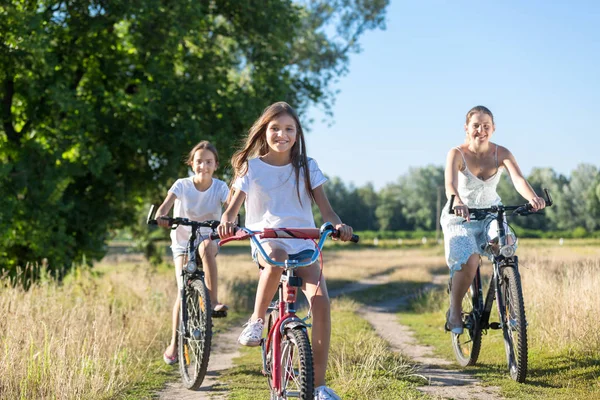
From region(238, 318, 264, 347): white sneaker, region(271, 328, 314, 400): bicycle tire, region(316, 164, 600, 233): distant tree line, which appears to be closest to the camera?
region(271, 328, 314, 400): bicycle tire

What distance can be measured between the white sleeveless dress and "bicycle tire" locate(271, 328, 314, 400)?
8.67 feet

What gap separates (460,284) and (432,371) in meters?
0.92

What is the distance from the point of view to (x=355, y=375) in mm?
5934

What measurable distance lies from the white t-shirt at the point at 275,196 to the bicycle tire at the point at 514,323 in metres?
2.12

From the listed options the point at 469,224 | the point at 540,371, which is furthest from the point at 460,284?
the point at 540,371

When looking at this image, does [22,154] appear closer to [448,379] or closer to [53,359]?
[53,359]

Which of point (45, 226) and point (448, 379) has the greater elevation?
point (45, 226)

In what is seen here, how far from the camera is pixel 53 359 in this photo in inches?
228

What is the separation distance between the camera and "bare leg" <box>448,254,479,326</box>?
20.8 ft

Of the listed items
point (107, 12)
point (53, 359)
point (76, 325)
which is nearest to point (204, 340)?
point (53, 359)

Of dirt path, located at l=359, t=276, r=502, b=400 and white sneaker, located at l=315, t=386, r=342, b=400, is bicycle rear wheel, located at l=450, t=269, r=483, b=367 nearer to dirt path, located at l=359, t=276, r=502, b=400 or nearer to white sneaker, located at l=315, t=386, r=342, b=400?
dirt path, located at l=359, t=276, r=502, b=400

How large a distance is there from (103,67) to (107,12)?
1361 millimetres

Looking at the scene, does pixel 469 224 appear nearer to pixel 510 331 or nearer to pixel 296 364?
pixel 510 331

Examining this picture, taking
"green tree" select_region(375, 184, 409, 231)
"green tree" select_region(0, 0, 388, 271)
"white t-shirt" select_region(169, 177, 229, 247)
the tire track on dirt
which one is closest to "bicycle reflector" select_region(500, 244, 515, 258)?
the tire track on dirt
